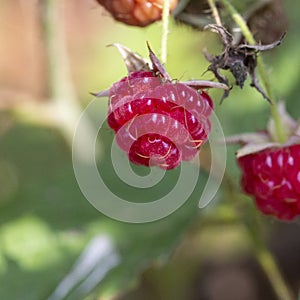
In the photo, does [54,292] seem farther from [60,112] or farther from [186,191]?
[60,112]

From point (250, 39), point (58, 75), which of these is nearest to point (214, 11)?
point (250, 39)

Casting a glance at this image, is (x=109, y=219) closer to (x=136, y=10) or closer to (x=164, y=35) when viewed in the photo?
(x=136, y=10)

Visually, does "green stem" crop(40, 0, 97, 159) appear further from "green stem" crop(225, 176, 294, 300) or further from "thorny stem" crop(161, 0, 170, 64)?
"thorny stem" crop(161, 0, 170, 64)

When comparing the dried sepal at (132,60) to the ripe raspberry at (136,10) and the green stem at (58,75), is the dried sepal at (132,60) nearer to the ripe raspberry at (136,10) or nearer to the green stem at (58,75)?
the ripe raspberry at (136,10)

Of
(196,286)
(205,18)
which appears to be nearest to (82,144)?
(196,286)

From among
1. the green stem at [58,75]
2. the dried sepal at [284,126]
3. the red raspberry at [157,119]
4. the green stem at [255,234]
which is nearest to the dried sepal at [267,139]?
the dried sepal at [284,126]

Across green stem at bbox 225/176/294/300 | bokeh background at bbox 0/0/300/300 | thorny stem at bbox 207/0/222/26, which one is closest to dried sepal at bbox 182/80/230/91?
thorny stem at bbox 207/0/222/26
